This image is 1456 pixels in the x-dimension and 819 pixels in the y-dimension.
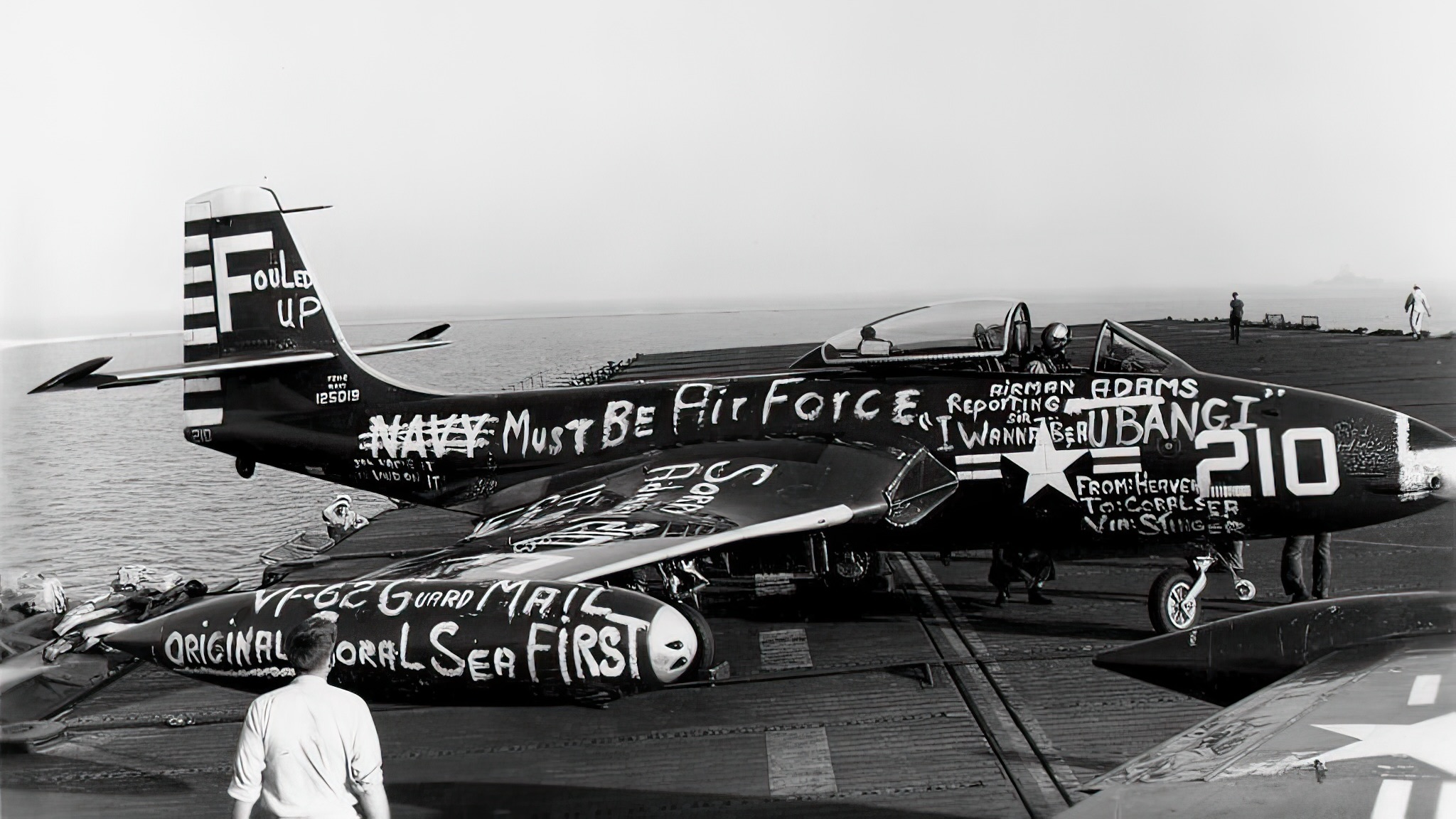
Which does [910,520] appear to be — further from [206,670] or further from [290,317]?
[290,317]

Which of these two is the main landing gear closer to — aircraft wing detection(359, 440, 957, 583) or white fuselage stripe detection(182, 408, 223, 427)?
aircraft wing detection(359, 440, 957, 583)

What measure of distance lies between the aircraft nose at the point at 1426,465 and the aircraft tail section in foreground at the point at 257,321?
35.0 ft

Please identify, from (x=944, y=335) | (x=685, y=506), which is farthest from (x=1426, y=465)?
(x=685, y=506)

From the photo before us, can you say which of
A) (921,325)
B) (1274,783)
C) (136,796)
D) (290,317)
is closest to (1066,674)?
(921,325)

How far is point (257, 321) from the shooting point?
A: 14727 mm

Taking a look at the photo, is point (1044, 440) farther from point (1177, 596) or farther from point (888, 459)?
point (1177, 596)

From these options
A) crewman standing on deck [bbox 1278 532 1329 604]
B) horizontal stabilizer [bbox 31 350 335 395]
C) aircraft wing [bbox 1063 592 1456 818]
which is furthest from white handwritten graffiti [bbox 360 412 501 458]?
aircraft wing [bbox 1063 592 1456 818]

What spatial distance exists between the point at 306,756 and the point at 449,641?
2492 millimetres

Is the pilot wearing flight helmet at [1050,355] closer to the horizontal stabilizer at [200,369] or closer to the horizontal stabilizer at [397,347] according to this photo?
the horizontal stabilizer at [397,347]

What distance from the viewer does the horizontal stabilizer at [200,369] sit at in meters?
12.1

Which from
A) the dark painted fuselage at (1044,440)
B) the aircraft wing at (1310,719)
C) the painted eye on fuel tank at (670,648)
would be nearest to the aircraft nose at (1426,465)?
the dark painted fuselage at (1044,440)

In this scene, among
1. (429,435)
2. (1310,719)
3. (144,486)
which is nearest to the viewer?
(1310,719)

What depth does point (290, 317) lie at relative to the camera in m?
14.7

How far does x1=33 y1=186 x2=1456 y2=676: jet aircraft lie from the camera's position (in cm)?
1074
